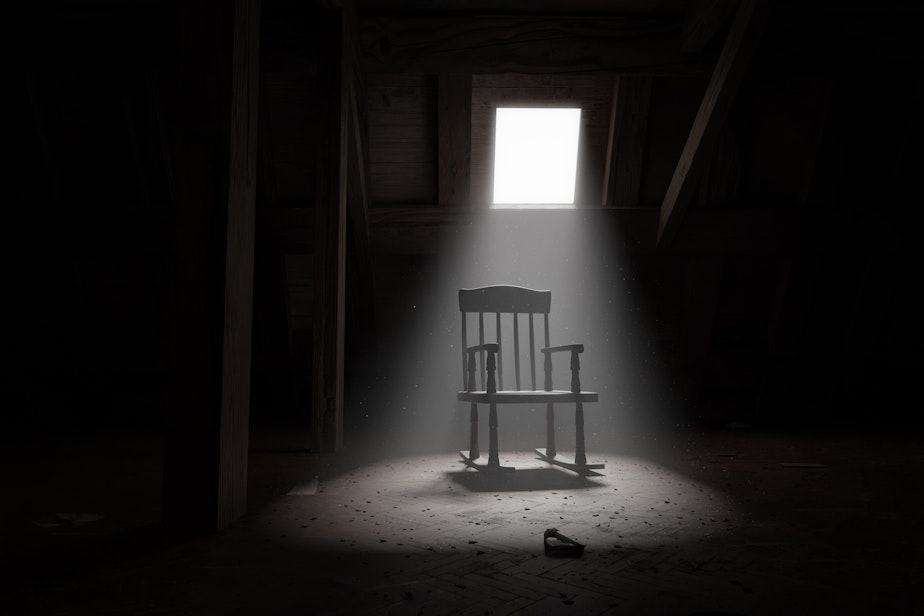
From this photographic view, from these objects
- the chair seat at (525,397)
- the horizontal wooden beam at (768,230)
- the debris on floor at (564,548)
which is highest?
the horizontal wooden beam at (768,230)

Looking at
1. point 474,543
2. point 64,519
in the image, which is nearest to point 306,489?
point 64,519

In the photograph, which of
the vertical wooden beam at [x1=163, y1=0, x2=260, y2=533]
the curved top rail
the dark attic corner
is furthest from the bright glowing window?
the vertical wooden beam at [x1=163, y1=0, x2=260, y2=533]

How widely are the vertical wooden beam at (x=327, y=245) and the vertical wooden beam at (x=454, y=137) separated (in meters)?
1.00

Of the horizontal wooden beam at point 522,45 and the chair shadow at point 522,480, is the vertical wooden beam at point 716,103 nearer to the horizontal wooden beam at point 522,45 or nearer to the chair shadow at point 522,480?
the horizontal wooden beam at point 522,45

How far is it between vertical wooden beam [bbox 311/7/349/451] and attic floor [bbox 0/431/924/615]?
1.52 feet

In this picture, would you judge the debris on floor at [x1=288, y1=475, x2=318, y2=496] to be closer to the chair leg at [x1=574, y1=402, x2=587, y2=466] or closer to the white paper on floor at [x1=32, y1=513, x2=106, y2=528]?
the white paper on floor at [x1=32, y1=513, x2=106, y2=528]

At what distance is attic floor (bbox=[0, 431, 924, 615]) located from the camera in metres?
1.63

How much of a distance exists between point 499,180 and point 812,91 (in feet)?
8.03

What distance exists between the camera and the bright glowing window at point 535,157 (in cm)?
565

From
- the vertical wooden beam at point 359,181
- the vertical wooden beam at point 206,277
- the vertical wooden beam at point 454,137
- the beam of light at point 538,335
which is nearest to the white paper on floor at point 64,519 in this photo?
the vertical wooden beam at point 206,277

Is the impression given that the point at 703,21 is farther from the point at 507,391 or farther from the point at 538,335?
the point at 538,335

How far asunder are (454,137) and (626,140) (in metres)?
1.32

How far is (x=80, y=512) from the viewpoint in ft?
8.54

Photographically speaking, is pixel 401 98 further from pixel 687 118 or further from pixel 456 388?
pixel 456 388
